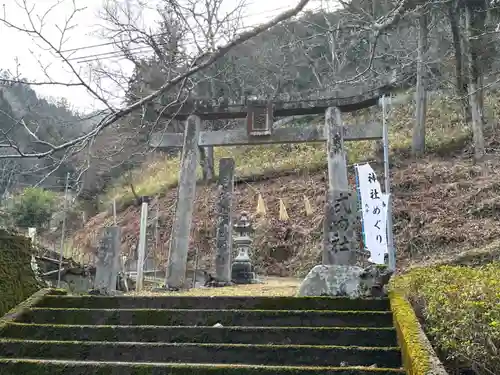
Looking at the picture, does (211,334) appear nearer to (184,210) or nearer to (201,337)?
(201,337)

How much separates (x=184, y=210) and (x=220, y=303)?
6.18 m

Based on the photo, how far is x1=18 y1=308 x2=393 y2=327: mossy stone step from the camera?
19.0 feet

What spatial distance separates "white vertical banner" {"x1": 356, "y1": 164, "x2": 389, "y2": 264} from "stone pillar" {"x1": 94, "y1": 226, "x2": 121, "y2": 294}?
501 cm

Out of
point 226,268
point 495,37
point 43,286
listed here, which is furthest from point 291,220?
point 43,286

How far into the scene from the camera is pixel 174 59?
4652mm

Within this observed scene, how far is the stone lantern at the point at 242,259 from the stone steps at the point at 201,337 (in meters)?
7.12

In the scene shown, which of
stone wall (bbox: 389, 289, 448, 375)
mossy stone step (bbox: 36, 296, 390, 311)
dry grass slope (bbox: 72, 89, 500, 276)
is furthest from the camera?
dry grass slope (bbox: 72, 89, 500, 276)

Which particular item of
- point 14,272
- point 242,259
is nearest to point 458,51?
point 242,259

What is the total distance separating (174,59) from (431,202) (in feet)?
42.4

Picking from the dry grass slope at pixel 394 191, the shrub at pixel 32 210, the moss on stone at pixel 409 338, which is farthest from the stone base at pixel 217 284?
the shrub at pixel 32 210

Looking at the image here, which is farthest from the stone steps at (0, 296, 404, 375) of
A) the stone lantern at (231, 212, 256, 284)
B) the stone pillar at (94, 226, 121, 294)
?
the stone lantern at (231, 212, 256, 284)

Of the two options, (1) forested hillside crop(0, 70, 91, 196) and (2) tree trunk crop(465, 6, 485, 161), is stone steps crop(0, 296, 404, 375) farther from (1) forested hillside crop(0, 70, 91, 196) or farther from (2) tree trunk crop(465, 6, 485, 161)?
(2) tree trunk crop(465, 6, 485, 161)

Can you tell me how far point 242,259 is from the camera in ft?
45.3

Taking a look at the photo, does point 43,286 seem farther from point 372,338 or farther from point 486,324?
point 486,324
